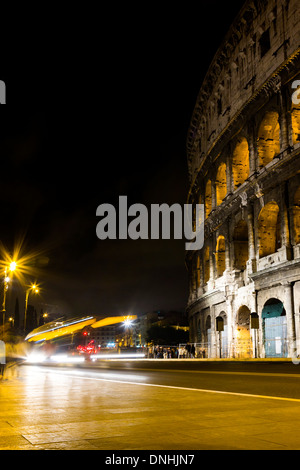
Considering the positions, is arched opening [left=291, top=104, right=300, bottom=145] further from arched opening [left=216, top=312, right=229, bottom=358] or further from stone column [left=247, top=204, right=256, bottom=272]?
arched opening [left=216, top=312, right=229, bottom=358]

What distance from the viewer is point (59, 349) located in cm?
4878

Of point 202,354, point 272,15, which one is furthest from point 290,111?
point 202,354

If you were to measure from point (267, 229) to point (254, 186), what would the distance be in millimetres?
2615

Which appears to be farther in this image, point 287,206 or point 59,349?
point 59,349

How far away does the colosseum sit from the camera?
2517 cm

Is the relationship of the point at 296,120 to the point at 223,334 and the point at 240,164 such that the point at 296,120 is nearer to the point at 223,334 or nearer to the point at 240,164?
the point at 240,164

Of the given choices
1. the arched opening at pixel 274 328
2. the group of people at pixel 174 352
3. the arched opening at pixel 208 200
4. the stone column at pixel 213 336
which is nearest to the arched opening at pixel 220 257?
the stone column at pixel 213 336

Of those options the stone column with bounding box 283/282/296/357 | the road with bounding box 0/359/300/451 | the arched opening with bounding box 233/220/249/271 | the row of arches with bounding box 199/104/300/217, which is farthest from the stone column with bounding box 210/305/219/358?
the road with bounding box 0/359/300/451

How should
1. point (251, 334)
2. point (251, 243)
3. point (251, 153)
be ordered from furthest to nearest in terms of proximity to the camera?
1. point (251, 153)
2. point (251, 243)
3. point (251, 334)

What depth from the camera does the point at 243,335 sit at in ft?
98.6

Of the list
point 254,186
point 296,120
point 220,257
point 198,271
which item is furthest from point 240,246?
point 198,271

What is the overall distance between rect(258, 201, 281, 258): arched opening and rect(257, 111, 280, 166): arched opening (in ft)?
9.46
